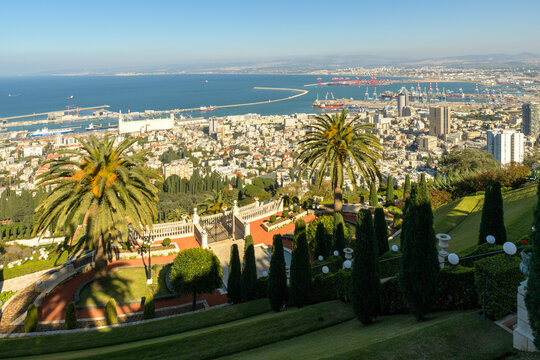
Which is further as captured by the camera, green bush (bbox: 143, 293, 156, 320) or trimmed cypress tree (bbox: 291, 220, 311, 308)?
green bush (bbox: 143, 293, 156, 320)

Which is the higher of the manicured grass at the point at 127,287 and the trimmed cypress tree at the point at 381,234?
the trimmed cypress tree at the point at 381,234

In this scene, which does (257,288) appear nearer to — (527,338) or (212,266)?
(212,266)

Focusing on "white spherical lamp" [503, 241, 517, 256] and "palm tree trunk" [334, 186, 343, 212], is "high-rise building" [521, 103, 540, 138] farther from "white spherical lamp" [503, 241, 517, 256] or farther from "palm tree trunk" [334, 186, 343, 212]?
"white spherical lamp" [503, 241, 517, 256]

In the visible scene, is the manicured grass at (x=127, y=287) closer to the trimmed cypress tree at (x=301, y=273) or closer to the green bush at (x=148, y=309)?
the green bush at (x=148, y=309)

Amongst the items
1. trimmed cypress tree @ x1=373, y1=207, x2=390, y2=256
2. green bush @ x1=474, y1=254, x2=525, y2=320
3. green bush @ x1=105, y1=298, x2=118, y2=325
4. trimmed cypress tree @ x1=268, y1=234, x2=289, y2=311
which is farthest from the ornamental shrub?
green bush @ x1=474, y1=254, x2=525, y2=320

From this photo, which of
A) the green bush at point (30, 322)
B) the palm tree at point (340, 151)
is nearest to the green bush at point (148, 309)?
the green bush at point (30, 322)
